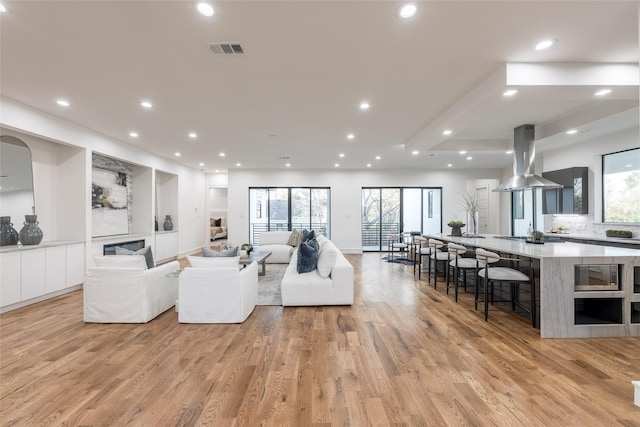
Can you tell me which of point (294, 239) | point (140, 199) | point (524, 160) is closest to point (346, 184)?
point (294, 239)

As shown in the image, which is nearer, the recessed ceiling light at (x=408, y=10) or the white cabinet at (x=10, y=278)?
the recessed ceiling light at (x=408, y=10)

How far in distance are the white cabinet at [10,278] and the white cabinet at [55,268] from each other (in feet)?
1.36

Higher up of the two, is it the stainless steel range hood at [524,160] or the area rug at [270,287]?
the stainless steel range hood at [524,160]

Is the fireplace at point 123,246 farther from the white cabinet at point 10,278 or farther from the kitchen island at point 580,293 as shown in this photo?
the kitchen island at point 580,293

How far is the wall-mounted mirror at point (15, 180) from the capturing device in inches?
167

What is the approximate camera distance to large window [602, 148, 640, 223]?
516 centimetres

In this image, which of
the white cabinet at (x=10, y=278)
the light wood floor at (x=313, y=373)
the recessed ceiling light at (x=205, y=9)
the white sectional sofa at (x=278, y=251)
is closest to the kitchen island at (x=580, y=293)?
the light wood floor at (x=313, y=373)

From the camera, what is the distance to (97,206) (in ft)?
19.5

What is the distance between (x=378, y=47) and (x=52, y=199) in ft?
19.3

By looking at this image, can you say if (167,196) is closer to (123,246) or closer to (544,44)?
(123,246)

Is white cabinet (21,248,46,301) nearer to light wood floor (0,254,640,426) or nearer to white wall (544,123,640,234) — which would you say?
light wood floor (0,254,640,426)

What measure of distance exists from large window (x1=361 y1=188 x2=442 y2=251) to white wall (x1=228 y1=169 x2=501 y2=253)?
0.25 m

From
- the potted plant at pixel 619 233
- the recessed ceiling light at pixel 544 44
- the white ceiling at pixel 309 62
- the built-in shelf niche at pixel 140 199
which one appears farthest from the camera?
the built-in shelf niche at pixel 140 199

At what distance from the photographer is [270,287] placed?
16.6 feet
